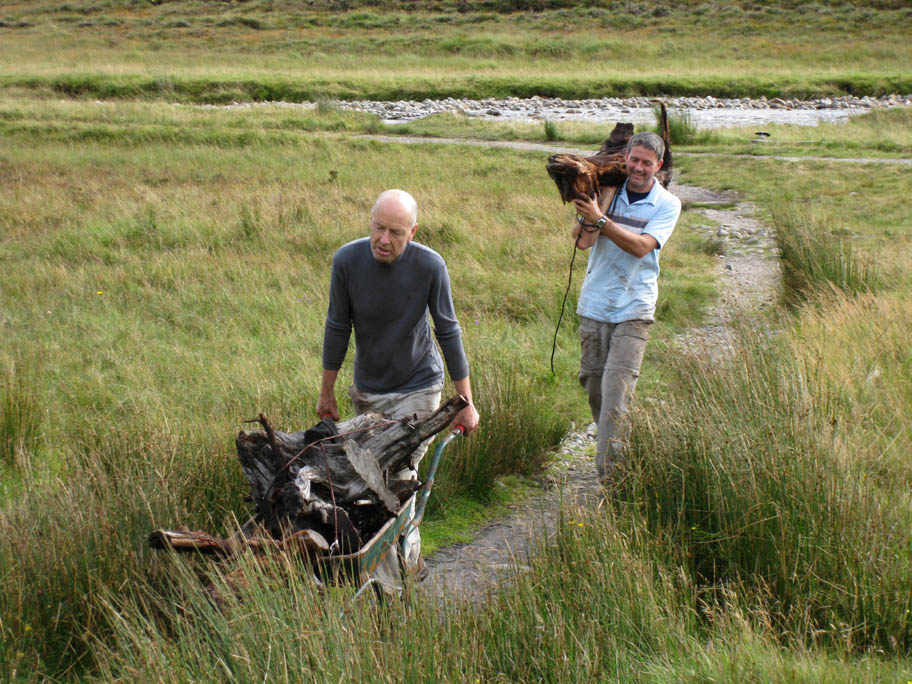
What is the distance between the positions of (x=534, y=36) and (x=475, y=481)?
4987 cm

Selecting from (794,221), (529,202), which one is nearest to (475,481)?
(794,221)

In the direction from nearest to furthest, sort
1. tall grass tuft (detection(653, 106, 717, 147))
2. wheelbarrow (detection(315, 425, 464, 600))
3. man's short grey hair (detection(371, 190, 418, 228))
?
1. wheelbarrow (detection(315, 425, 464, 600))
2. man's short grey hair (detection(371, 190, 418, 228))
3. tall grass tuft (detection(653, 106, 717, 147))

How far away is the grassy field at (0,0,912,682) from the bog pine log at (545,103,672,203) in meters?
1.11

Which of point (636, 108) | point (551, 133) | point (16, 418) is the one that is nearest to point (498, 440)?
point (16, 418)

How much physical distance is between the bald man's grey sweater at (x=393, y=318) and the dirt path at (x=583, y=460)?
835mm

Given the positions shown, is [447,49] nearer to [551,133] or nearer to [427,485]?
[551,133]

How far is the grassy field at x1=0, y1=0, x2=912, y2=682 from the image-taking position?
319 cm

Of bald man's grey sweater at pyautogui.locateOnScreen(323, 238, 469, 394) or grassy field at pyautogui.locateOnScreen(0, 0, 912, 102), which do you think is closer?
bald man's grey sweater at pyautogui.locateOnScreen(323, 238, 469, 394)

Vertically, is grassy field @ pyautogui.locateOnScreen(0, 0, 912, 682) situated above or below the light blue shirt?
below

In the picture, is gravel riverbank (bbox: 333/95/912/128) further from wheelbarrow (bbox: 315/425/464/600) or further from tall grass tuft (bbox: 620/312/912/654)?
wheelbarrow (bbox: 315/425/464/600)

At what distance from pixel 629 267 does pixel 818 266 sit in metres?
4.24

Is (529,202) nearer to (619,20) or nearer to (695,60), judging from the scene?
(695,60)

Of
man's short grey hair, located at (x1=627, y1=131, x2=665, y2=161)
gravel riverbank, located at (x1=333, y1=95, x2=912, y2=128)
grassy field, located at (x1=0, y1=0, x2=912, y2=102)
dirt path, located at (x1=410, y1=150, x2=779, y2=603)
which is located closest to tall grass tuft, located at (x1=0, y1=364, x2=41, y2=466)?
dirt path, located at (x1=410, y1=150, x2=779, y2=603)

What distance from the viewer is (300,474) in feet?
11.0
